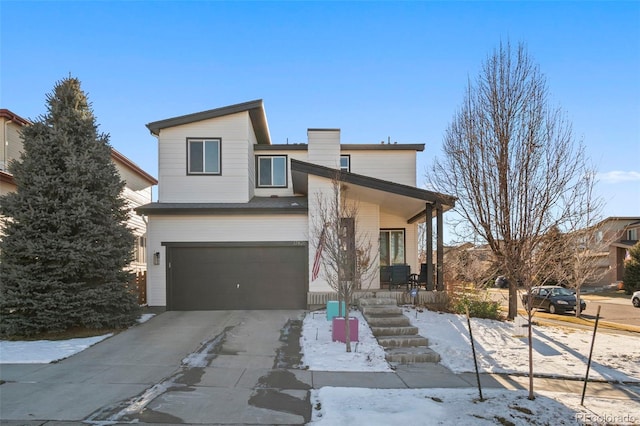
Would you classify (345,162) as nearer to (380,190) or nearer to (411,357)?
(380,190)

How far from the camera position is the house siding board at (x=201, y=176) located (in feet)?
50.2

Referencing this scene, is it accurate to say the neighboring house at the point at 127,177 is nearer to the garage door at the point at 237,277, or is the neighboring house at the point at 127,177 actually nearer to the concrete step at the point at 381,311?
the garage door at the point at 237,277

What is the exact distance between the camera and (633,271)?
32.3m

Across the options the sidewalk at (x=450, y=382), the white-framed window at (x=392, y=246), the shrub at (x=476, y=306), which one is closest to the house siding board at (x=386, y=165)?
the white-framed window at (x=392, y=246)

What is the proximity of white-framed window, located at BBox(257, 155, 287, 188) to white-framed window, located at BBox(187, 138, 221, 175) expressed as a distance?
2.43m

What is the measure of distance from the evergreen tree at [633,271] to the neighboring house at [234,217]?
25755 millimetres

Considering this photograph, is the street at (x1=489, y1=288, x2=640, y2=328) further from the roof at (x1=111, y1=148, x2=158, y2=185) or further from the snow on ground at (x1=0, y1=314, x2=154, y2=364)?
the roof at (x1=111, y1=148, x2=158, y2=185)

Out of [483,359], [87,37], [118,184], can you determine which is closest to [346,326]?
[483,359]

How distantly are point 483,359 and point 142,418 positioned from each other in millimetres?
6851

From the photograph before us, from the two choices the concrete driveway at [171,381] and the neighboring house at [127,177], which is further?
the neighboring house at [127,177]

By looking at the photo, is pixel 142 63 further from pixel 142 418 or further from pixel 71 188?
pixel 142 418

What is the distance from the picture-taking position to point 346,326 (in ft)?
30.4

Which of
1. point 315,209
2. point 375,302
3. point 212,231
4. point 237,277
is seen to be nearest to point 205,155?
point 212,231

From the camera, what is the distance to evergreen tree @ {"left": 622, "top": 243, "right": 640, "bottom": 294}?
3198 centimetres
